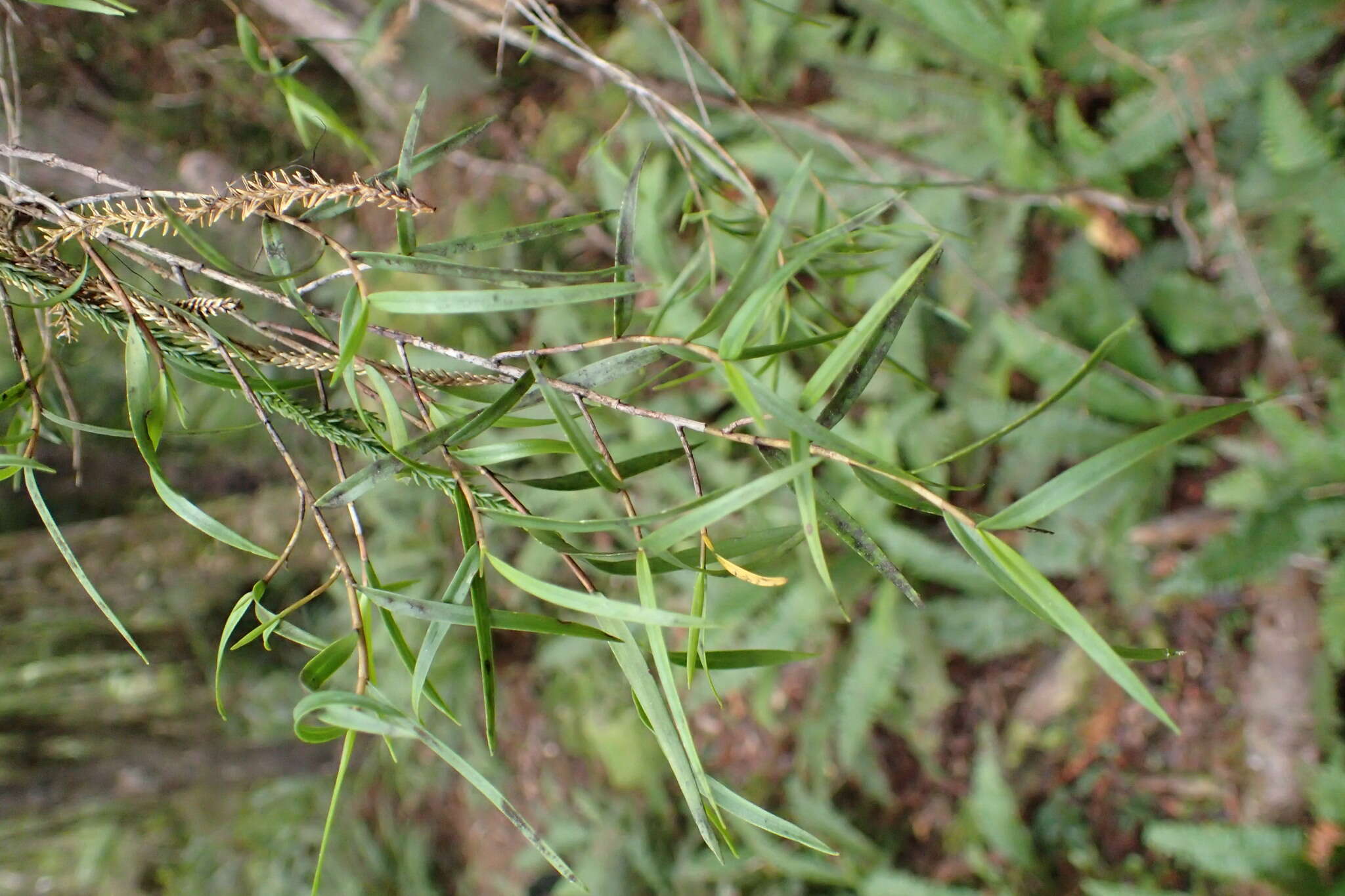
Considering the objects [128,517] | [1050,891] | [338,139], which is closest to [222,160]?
[338,139]

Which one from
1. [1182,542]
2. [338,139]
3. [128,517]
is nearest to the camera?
[1182,542]

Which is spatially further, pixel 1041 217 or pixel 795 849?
pixel 795 849

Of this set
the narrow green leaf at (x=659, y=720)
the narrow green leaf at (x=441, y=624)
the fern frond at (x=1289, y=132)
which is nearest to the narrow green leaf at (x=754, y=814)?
the narrow green leaf at (x=659, y=720)

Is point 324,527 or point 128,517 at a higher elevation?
point 324,527

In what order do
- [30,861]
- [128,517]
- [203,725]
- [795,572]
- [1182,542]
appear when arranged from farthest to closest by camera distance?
1. [30,861]
2. [203,725]
3. [128,517]
4. [795,572]
5. [1182,542]

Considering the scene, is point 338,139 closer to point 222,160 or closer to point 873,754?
point 222,160

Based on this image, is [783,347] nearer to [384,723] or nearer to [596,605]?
[596,605]

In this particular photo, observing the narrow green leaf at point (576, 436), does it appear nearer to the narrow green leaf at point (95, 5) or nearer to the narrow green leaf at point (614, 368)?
the narrow green leaf at point (614, 368)
